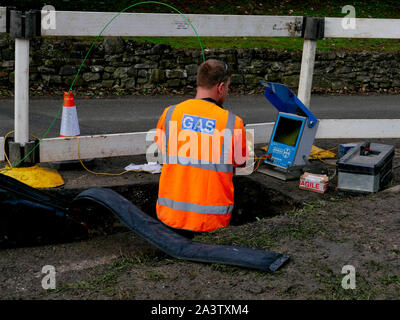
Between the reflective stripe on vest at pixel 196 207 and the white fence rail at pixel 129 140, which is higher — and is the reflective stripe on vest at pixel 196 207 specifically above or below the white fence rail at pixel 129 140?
below

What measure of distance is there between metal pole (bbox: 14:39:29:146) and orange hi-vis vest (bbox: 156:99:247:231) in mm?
1809

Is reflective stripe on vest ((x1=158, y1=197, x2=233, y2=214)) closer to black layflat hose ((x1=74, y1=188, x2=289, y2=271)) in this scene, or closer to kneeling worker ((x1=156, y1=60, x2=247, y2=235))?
kneeling worker ((x1=156, y1=60, x2=247, y2=235))

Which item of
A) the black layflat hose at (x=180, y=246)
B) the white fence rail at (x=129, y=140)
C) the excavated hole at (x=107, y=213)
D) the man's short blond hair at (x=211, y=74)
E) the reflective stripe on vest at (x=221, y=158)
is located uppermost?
the man's short blond hair at (x=211, y=74)

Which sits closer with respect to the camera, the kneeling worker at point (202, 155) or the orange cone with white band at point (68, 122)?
the kneeling worker at point (202, 155)

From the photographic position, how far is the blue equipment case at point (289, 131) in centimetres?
573

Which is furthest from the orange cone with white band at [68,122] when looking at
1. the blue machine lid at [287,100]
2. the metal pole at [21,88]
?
the blue machine lid at [287,100]

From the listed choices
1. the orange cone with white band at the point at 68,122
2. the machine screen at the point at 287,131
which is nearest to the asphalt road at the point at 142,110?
the orange cone with white band at the point at 68,122

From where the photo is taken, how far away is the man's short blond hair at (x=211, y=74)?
163 inches

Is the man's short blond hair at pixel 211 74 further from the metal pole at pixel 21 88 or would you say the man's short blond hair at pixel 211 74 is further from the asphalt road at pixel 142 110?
the asphalt road at pixel 142 110

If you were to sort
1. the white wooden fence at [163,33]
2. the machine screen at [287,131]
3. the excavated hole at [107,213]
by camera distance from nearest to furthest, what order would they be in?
the excavated hole at [107,213], the white wooden fence at [163,33], the machine screen at [287,131]

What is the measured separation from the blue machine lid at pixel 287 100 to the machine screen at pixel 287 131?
111mm

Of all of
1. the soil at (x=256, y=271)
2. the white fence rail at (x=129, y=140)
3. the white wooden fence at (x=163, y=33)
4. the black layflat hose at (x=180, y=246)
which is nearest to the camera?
the soil at (x=256, y=271)

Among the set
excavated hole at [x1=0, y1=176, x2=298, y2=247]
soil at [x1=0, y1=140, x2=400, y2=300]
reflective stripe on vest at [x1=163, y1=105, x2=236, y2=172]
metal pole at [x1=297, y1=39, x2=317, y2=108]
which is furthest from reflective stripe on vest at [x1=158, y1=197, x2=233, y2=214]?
metal pole at [x1=297, y1=39, x2=317, y2=108]

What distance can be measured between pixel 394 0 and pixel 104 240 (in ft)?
67.0
